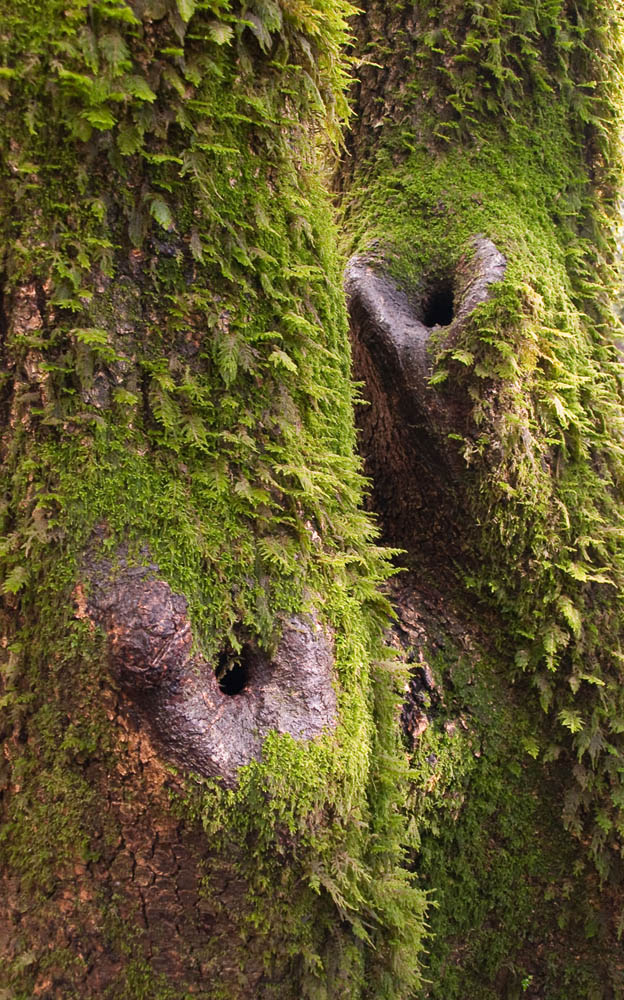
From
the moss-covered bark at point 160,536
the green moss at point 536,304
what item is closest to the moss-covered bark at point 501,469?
the green moss at point 536,304

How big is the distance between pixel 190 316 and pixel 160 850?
1.61 m

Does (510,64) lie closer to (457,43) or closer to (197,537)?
(457,43)

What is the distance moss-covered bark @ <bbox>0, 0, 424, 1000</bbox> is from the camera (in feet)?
6.56

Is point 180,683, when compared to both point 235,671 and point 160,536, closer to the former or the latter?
point 235,671

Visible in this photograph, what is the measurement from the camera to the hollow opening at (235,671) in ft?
7.23

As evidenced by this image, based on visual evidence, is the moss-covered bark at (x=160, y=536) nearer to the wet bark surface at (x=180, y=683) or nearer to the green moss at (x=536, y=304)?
the wet bark surface at (x=180, y=683)

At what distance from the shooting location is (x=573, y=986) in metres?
3.33

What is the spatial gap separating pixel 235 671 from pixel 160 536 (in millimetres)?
512

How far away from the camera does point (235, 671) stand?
88.6 inches

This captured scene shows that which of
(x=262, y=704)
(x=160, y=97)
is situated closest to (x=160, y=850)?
(x=262, y=704)

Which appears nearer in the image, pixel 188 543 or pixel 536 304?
pixel 188 543

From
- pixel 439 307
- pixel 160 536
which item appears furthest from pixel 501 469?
pixel 160 536

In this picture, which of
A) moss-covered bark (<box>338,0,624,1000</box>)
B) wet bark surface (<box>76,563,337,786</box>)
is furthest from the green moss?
wet bark surface (<box>76,563,337,786</box>)

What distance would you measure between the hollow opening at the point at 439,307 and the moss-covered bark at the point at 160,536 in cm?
151
